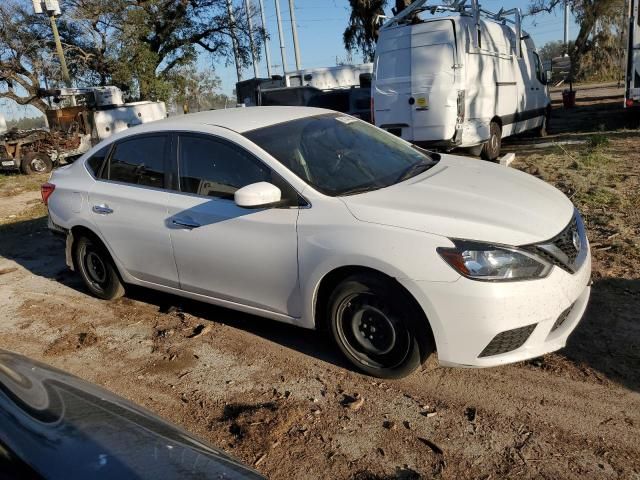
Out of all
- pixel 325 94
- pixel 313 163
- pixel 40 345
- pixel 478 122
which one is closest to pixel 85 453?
pixel 313 163

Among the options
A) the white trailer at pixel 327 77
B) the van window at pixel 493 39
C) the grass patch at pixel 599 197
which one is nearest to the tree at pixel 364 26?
the white trailer at pixel 327 77

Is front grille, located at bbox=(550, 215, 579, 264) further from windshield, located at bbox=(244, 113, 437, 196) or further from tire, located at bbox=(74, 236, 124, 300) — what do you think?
tire, located at bbox=(74, 236, 124, 300)

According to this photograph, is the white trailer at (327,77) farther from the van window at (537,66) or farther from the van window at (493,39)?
the van window at (493,39)

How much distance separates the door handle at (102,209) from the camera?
475 centimetres

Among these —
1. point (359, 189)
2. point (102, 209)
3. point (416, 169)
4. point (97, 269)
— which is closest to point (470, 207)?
point (359, 189)

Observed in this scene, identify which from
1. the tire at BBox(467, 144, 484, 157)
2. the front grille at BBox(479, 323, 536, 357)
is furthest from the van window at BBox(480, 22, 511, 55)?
the front grille at BBox(479, 323, 536, 357)

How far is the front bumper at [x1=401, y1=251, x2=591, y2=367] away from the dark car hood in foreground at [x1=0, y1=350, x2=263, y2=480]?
157cm

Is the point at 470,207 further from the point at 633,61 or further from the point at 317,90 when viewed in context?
the point at 317,90

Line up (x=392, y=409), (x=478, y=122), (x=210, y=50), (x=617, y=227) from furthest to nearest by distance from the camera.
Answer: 1. (x=210, y=50)
2. (x=478, y=122)
3. (x=617, y=227)
4. (x=392, y=409)

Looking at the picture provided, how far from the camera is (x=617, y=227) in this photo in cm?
559

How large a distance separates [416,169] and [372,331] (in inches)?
51.2

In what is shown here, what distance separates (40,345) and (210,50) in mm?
24928

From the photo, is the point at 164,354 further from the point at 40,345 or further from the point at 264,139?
the point at 264,139

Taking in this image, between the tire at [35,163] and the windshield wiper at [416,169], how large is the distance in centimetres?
1508
